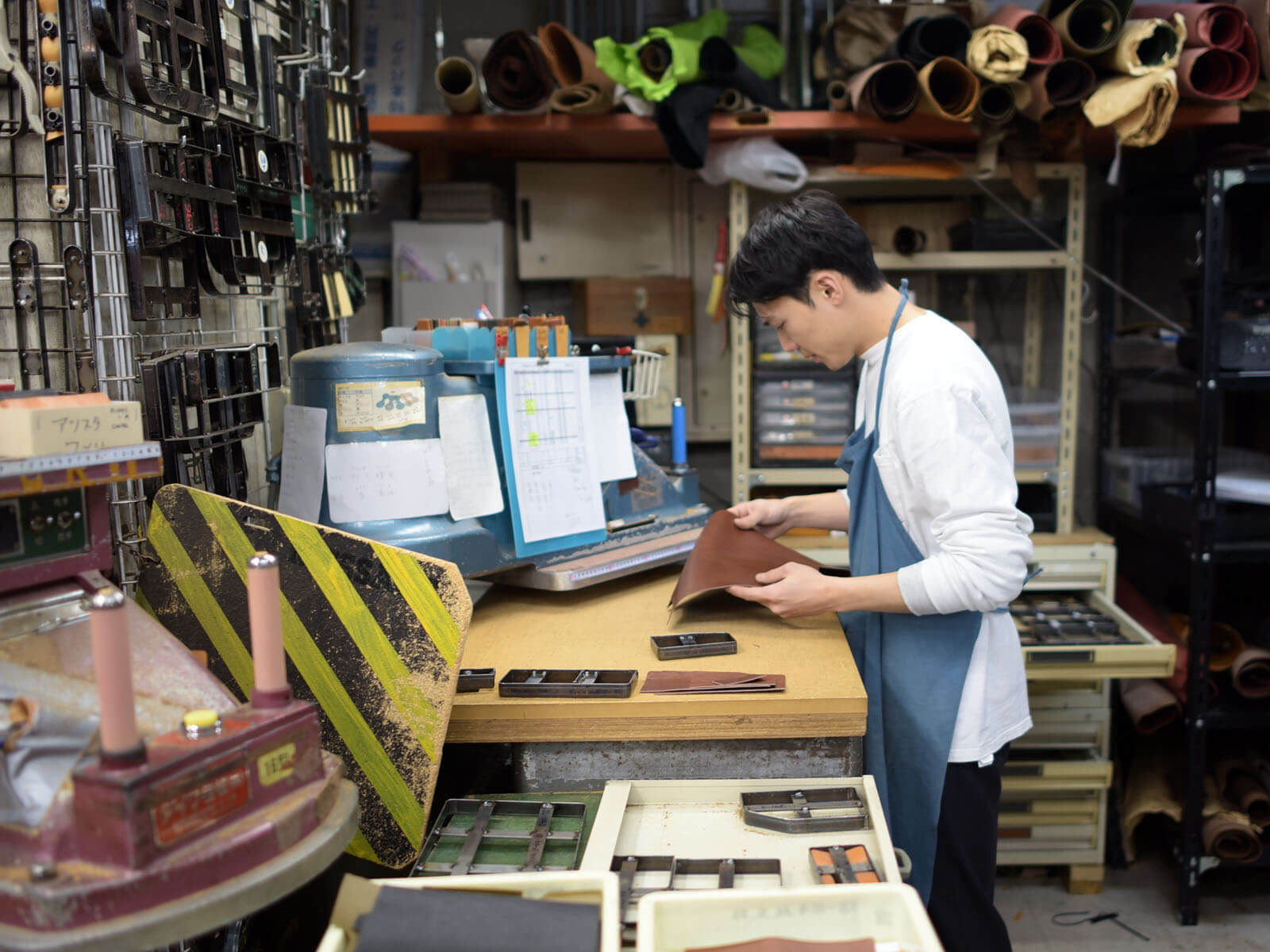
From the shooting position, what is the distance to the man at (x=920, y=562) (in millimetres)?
1538

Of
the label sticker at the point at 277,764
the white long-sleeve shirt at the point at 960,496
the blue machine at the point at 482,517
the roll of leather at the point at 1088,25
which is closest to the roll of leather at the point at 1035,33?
the roll of leather at the point at 1088,25

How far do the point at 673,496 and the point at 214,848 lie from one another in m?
1.59

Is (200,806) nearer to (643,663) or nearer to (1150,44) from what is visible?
(643,663)

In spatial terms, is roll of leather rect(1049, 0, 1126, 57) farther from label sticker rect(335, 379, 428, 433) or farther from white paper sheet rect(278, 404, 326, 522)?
white paper sheet rect(278, 404, 326, 522)

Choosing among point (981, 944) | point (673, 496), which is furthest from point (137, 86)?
point (981, 944)

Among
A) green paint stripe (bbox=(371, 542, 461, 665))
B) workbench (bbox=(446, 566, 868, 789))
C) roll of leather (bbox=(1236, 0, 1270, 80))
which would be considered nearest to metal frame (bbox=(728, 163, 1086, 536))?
roll of leather (bbox=(1236, 0, 1270, 80))

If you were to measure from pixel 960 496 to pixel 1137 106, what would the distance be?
62.8 inches

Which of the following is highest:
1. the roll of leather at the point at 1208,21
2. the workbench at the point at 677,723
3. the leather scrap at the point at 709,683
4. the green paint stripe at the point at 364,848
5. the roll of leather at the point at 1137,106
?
the roll of leather at the point at 1208,21

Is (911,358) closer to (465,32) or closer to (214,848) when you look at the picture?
(214,848)

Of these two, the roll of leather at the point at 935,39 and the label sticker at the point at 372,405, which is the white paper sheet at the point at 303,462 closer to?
the label sticker at the point at 372,405

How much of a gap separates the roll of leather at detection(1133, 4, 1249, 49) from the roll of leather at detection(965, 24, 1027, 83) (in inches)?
16.9

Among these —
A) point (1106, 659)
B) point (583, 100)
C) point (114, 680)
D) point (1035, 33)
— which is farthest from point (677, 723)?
point (1035, 33)

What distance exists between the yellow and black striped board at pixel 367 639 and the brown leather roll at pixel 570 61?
182 cm

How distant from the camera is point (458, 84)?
9.06 ft
